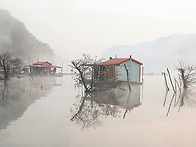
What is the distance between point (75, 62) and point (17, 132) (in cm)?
1271

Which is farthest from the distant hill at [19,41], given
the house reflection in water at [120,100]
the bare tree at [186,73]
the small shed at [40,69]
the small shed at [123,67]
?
the house reflection in water at [120,100]

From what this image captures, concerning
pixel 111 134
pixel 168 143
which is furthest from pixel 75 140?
pixel 168 143

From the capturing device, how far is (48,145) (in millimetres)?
6992

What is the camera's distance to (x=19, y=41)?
122 m

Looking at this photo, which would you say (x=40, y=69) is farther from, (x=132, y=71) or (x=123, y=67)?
(x=123, y=67)

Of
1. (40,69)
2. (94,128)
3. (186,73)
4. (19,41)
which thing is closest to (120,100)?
(94,128)

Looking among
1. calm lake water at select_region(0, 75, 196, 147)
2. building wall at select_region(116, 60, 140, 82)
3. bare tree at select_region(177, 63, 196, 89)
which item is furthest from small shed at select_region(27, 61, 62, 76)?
calm lake water at select_region(0, 75, 196, 147)

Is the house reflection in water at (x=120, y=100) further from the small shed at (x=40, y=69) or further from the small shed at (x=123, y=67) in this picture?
the small shed at (x=40, y=69)

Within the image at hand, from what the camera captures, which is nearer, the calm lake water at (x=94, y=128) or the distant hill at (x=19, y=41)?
the calm lake water at (x=94, y=128)

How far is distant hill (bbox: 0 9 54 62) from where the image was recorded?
11781 centimetres

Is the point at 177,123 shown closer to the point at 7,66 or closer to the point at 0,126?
the point at 0,126

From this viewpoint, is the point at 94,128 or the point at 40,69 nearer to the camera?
the point at 94,128

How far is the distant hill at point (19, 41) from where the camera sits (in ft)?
387

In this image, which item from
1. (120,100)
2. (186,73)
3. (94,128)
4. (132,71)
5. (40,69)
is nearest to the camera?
(94,128)
